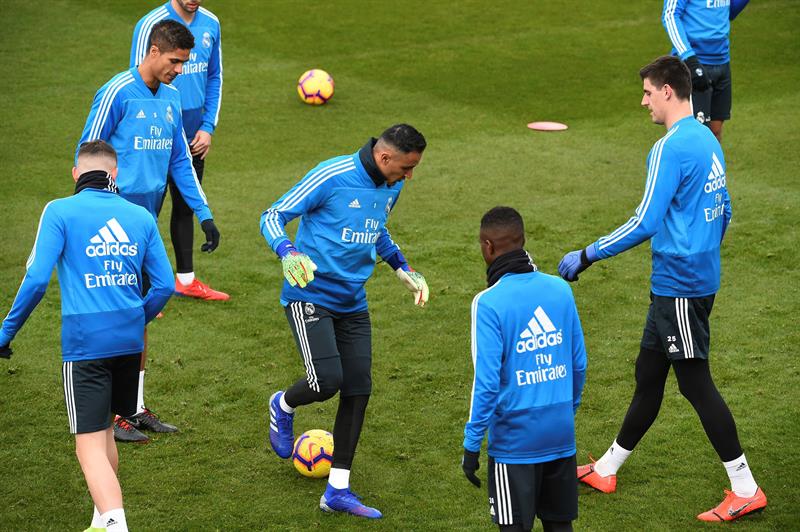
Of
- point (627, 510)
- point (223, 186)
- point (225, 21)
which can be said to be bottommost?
point (627, 510)

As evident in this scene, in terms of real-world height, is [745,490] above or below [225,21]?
below

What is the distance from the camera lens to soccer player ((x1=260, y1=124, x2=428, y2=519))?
254 inches

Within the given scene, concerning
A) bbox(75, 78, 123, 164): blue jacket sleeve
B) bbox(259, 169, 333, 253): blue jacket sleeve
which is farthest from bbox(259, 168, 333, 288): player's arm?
bbox(75, 78, 123, 164): blue jacket sleeve

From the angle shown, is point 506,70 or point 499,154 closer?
point 499,154

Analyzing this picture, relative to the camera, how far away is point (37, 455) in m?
7.25

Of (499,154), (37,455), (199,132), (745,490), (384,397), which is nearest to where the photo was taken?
(745,490)

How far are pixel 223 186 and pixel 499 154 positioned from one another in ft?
12.1

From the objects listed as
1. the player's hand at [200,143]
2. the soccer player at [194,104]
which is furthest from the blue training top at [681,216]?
the player's hand at [200,143]

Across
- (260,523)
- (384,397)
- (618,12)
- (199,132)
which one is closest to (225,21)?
(618,12)

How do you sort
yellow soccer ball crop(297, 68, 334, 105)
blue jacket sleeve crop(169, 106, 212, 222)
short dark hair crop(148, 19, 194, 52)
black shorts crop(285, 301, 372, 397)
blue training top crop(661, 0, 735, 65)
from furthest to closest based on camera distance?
1. yellow soccer ball crop(297, 68, 334, 105)
2. blue training top crop(661, 0, 735, 65)
3. blue jacket sleeve crop(169, 106, 212, 222)
4. short dark hair crop(148, 19, 194, 52)
5. black shorts crop(285, 301, 372, 397)

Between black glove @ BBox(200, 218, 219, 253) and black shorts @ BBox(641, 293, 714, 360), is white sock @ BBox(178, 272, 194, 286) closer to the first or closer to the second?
black glove @ BBox(200, 218, 219, 253)

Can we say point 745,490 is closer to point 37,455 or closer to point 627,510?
point 627,510

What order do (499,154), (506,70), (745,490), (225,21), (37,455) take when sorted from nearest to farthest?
(745,490), (37,455), (499,154), (506,70), (225,21)

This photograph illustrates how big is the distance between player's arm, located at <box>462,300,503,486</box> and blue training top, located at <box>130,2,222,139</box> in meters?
5.85
